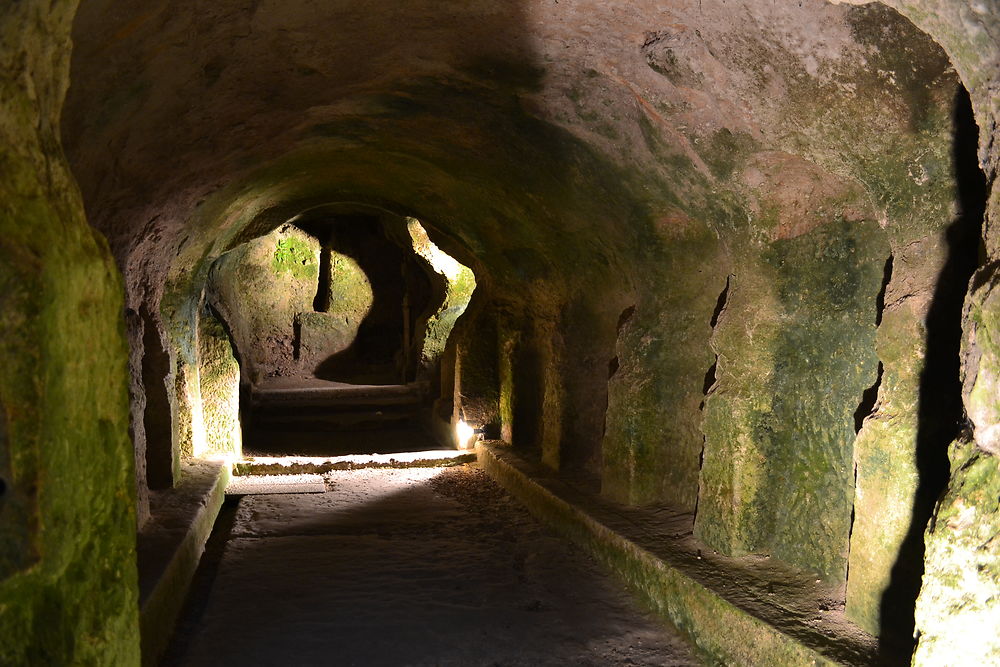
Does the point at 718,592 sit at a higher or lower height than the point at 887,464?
lower

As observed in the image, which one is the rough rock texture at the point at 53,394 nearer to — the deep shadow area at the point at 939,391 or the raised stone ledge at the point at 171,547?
the raised stone ledge at the point at 171,547

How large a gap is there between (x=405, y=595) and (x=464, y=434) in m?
4.83

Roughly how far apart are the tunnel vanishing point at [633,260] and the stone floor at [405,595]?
0.81 feet

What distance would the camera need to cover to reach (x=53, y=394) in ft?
5.71

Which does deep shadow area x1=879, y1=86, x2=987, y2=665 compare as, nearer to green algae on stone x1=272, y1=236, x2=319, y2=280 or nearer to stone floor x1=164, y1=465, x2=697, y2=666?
stone floor x1=164, y1=465, x2=697, y2=666

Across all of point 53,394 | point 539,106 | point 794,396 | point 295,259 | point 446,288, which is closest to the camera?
point 53,394

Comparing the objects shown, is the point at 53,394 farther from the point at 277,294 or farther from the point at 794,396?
the point at 277,294

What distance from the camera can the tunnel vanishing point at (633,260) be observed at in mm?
1895

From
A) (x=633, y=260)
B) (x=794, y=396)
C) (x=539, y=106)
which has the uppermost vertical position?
(x=539, y=106)

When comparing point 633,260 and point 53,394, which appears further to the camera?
point 633,260

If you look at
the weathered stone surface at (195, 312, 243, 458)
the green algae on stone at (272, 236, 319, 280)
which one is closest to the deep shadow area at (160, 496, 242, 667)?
the weathered stone surface at (195, 312, 243, 458)

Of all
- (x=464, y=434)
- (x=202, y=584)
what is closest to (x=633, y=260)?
(x=202, y=584)

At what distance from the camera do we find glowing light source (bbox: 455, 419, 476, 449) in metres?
9.53

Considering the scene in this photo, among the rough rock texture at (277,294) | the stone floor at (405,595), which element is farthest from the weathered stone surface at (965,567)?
the rough rock texture at (277,294)
